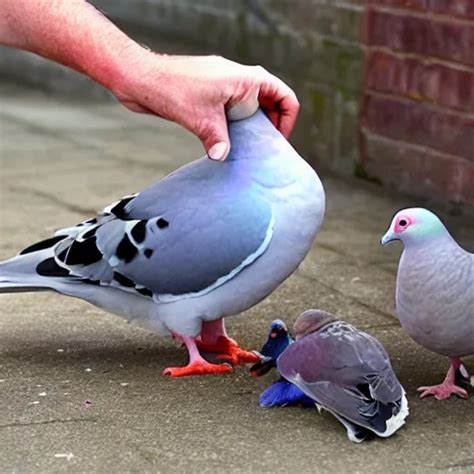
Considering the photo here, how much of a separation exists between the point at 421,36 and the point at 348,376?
9.59ft

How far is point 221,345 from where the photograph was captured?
11.8 feet

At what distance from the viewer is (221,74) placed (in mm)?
3275

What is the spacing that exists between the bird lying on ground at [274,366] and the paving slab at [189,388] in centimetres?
3

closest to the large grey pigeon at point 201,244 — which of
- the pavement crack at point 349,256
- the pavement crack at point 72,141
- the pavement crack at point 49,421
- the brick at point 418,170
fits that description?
the pavement crack at point 49,421

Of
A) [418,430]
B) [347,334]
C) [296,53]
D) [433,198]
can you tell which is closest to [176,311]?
[347,334]

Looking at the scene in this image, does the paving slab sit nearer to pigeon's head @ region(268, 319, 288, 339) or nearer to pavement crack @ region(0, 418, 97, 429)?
pavement crack @ region(0, 418, 97, 429)

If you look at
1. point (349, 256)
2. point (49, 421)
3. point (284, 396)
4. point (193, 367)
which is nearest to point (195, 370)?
point (193, 367)

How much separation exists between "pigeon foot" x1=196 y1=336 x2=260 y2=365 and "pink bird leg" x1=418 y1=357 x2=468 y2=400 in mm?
510

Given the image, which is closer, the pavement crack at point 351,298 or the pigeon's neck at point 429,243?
the pigeon's neck at point 429,243

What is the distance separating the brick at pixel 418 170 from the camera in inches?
214

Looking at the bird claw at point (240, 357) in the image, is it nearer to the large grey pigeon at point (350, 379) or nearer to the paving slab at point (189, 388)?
the paving slab at point (189, 388)

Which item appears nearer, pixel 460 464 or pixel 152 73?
pixel 460 464

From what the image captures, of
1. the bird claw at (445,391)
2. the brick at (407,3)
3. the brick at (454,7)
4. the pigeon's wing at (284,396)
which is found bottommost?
the bird claw at (445,391)

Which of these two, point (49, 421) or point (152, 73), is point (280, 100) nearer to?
point (152, 73)
